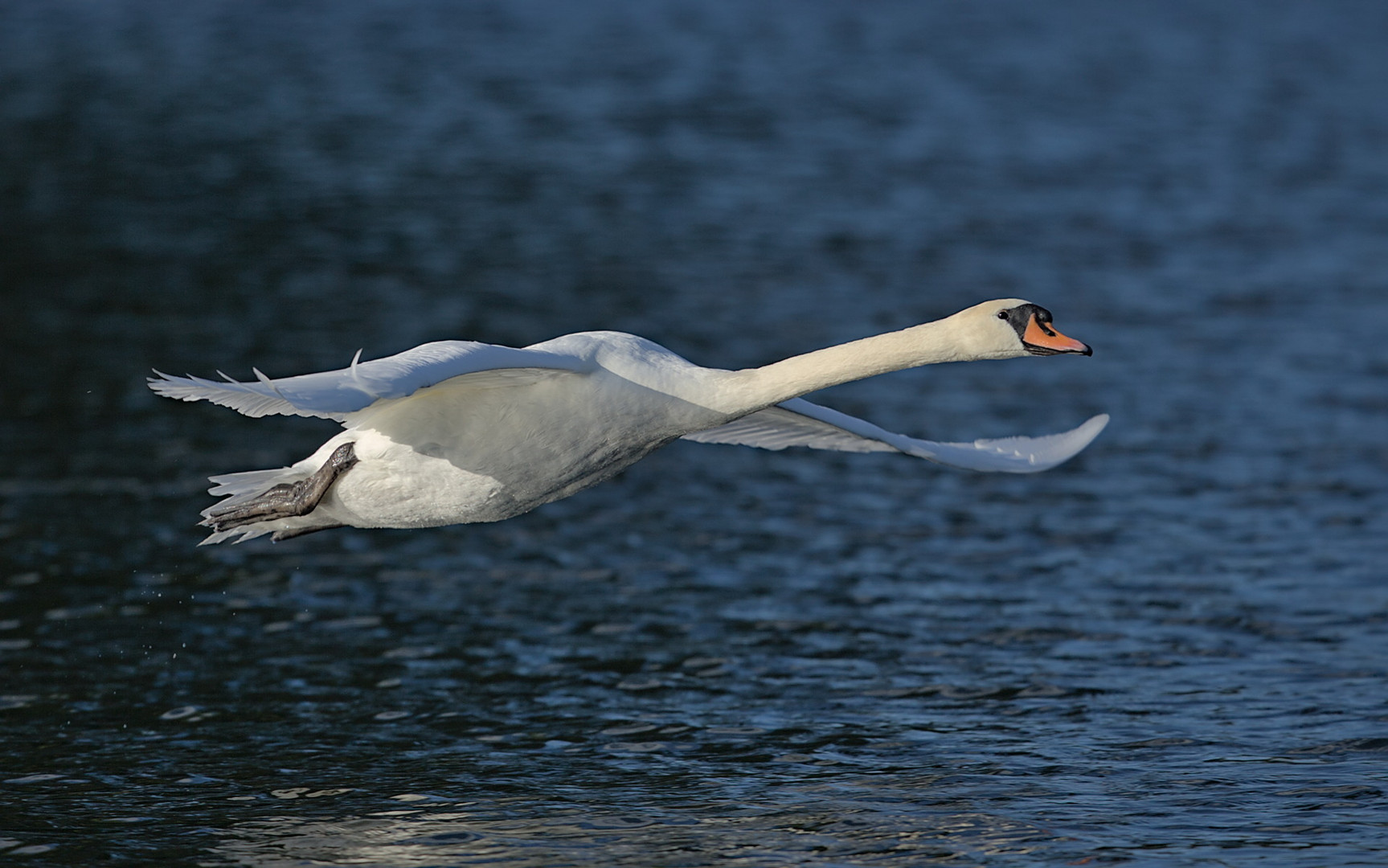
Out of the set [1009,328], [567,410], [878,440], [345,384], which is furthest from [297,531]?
[1009,328]

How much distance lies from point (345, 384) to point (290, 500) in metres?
2.81

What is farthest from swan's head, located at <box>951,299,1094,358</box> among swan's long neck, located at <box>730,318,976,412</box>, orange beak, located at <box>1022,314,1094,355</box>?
swan's long neck, located at <box>730,318,976,412</box>

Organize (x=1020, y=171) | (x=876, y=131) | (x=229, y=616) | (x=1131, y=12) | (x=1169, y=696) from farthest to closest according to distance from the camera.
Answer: (x=1131, y=12)
(x=876, y=131)
(x=1020, y=171)
(x=229, y=616)
(x=1169, y=696)

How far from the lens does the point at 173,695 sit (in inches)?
590

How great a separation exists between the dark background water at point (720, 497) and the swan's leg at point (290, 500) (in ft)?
5.87

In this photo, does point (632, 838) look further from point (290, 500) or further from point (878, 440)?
point (878, 440)

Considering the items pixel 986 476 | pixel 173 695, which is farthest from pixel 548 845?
pixel 986 476

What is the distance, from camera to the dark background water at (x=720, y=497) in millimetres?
12828

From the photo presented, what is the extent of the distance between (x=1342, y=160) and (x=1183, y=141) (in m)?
3.16

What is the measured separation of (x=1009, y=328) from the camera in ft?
37.7

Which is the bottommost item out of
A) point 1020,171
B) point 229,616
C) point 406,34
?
point 229,616

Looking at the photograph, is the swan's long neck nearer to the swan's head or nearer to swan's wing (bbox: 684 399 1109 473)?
the swan's head

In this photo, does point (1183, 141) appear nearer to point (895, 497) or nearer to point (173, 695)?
point (895, 497)

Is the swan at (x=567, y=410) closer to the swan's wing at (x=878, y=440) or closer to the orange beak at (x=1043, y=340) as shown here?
the orange beak at (x=1043, y=340)
